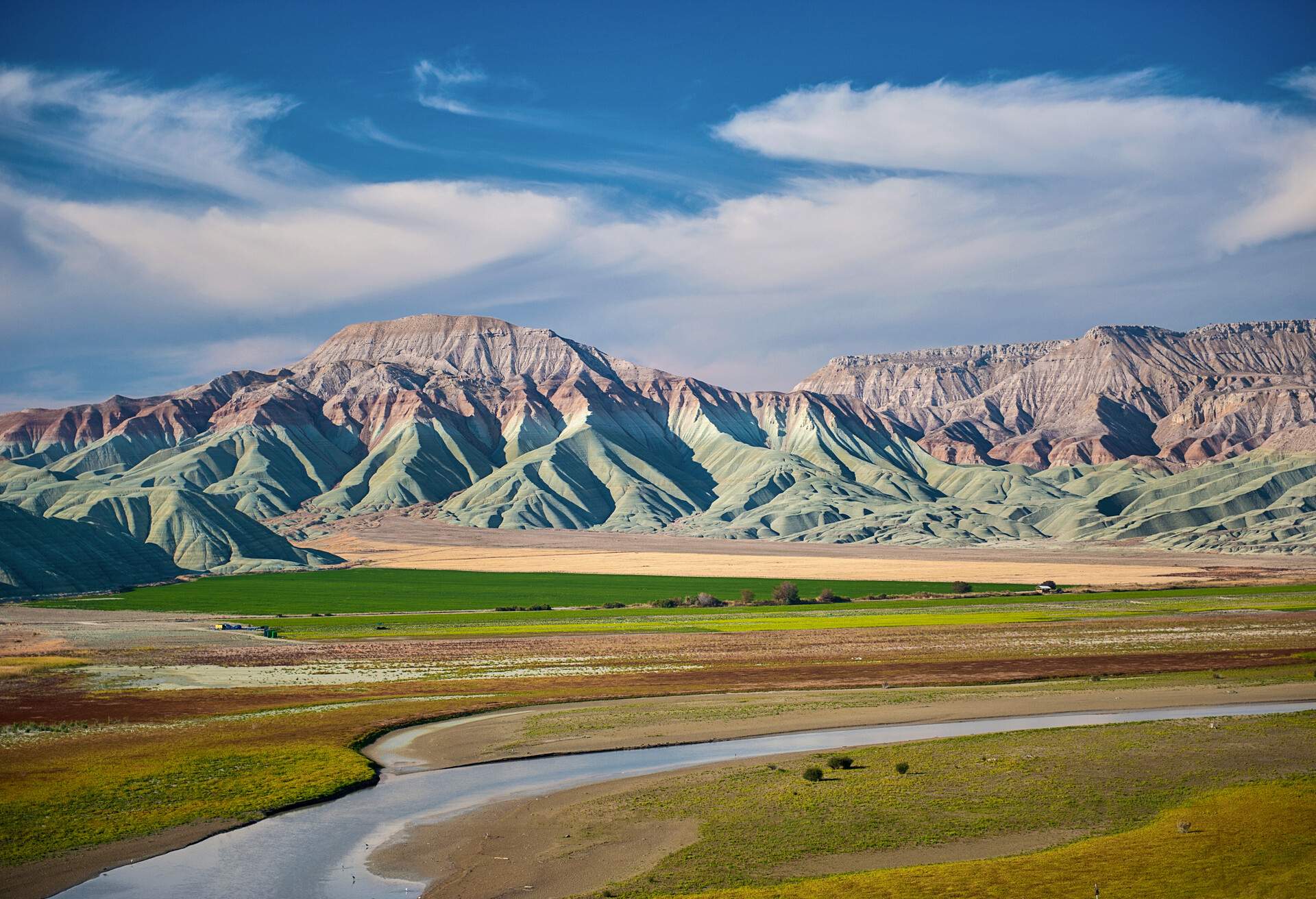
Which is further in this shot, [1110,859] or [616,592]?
[616,592]

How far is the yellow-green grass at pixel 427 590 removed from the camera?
119 meters

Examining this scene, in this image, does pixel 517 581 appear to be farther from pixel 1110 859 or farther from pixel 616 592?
pixel 1110 859

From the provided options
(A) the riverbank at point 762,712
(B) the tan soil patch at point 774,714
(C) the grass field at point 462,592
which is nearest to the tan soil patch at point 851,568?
(C) the grass field at point 462,592

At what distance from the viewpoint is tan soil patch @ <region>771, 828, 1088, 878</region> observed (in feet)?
75.8

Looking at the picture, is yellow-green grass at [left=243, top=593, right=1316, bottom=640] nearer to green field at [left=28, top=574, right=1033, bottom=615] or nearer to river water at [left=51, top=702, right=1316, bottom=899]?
green field at [left=28, top=574, right=1033, bottom=615]

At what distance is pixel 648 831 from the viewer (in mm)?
27047

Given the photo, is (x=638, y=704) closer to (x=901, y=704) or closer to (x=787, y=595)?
(x=901, y=704)

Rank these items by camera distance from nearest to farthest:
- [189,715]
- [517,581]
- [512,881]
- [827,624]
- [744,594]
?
[512,881]
[189,715]
[827,624]
[744,594]
[517,581]

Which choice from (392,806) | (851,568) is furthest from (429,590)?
Answer: (392,806)

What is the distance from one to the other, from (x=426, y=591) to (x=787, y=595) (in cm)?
5028

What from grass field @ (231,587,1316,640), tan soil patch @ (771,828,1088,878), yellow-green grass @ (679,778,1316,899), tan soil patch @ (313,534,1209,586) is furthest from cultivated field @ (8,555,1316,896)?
tan soil patch @ (313,534,1209,586)

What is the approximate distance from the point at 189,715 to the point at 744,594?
279ft

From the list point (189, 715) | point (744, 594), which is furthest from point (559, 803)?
point (744, 594)

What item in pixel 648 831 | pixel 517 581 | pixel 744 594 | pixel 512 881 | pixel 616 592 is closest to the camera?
pixel 512 881
